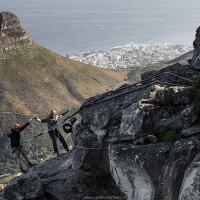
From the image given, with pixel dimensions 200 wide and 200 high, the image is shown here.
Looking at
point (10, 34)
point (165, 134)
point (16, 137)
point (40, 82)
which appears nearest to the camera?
point (165, 134)

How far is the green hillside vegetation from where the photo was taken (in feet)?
335

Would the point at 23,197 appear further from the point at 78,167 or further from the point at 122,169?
the point at 122,169

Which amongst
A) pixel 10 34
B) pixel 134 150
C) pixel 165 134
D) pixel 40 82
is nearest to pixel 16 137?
pixel 134 150

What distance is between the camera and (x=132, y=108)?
14531 millimetres

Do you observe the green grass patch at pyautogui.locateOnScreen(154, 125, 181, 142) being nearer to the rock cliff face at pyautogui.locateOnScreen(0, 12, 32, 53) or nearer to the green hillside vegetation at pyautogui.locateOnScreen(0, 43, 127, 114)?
the green hillside vegetation at pyautogui.locateOnScreen(0, 43, 127, 114)

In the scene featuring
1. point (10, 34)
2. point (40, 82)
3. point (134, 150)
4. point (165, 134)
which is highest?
point (165, 134)

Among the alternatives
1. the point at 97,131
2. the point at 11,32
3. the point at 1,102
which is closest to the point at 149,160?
the point at 97,131

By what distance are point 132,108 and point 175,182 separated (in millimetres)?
3637

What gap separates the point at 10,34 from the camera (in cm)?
10812

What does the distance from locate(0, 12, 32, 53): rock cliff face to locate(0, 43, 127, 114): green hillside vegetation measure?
1898mm

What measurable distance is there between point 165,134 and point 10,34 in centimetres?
10123

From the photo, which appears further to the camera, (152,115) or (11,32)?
(11,32)

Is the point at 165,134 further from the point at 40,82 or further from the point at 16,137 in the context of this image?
the point at 40,82

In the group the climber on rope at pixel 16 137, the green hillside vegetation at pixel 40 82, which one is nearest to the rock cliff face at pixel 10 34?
the green hillside vegetation at pixel 40 82
